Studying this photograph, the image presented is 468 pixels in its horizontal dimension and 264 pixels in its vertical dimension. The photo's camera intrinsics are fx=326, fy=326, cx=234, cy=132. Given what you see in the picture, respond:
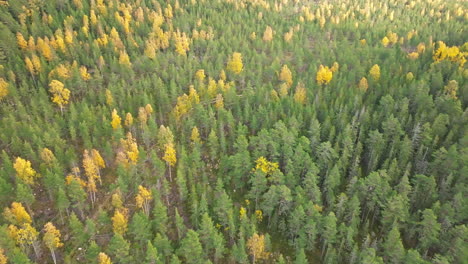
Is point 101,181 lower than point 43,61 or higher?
lower

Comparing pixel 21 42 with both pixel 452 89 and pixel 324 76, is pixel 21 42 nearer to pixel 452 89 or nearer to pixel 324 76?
pixel 324 76

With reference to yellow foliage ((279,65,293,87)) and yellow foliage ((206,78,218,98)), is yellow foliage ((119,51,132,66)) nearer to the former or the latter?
yellow foliage ((206,78,218,98))

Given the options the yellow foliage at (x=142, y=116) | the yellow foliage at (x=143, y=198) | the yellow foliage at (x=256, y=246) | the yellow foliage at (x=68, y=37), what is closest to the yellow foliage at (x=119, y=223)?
the yellow foliage at (x=143, y=198)

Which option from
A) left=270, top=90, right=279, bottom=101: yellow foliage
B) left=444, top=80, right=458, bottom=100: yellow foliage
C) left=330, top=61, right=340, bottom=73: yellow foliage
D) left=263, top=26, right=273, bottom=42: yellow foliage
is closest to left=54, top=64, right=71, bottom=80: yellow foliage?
left=270, top=90, right=279, bottom=101: yellow foliage

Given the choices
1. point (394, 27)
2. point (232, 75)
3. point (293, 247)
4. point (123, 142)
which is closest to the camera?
point (293, 247)

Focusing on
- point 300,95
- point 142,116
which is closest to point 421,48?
point 300,95

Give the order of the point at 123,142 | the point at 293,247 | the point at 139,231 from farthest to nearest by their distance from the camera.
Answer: the point at 123,142 → the point at 293,247 → the point at 139,231

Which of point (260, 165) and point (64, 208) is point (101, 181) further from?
point (260, 165)

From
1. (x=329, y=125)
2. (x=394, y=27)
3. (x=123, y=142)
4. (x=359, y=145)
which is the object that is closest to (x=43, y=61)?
(x=123, y=142)
